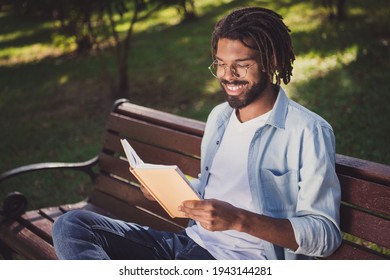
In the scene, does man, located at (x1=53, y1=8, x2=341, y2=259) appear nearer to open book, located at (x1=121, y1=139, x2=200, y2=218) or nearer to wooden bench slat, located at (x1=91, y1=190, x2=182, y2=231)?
open book, located at (x1=121, y1=139, x2=200, y2=218)

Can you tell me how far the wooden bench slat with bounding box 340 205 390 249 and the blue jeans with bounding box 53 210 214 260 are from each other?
68 cm

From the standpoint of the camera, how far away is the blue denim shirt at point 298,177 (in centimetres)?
215

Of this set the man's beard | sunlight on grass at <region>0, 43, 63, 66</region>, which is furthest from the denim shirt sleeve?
sunlight on grass at <region>0, 43, 63, 66</region>

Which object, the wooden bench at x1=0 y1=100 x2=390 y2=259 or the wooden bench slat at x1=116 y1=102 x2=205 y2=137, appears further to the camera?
the wooden bench slat at x1=116 y1=102 x2=205 y2=137

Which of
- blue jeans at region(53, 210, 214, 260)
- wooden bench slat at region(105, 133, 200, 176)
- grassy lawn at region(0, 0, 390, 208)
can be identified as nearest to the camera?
blue jeans at region(53, 210, 214, 260)

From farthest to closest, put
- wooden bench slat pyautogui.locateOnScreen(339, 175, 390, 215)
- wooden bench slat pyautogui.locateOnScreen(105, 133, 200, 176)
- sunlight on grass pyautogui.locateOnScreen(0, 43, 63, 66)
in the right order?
Answer: 1. sunlight on grass pyautogui.locateOnScreen(0, 43, 63, 66)
2. wooden bench slat pyautogui.locateOnScreen(105, 133, 200, 176)
3. wooden bench slat pyautogui.locateOnScreen(339, 175, 390, 215)

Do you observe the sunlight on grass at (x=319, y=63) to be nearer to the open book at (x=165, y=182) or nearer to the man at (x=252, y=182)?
the man at (x=252, y=182)

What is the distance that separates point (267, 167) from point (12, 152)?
520 centimetres

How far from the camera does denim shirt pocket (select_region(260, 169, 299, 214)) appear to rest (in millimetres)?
2307

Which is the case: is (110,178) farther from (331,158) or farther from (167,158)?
(331,158)

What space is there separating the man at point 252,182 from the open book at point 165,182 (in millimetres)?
64

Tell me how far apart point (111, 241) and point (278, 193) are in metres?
0.89

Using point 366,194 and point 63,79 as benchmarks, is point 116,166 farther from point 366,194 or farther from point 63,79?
point 63,79

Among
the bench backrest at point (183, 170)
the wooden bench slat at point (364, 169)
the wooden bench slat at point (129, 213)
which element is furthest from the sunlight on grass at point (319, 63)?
the wooden bench slat at point (364, 169)
